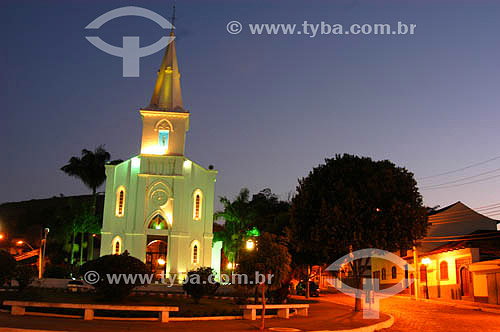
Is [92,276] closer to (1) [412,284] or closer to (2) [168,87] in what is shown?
(2) [168,87]

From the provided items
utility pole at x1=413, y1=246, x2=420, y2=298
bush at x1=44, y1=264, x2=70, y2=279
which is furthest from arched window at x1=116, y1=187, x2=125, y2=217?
utility pole at x1=413, y1=246, x2=420, y2=298

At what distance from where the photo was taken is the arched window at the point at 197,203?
46375mm

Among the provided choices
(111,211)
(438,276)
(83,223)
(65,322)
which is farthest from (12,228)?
(65,322)

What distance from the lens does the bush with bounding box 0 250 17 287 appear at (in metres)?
22.7

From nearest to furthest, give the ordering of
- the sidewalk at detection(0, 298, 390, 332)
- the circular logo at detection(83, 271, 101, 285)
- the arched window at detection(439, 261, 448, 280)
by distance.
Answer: the sidewalk at detection(0, 298, 390, 332) → the circular logo at detection(83, 271, 101, 285) → the arched window at detection(439, 261, 448, 280)

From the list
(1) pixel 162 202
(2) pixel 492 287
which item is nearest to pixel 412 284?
(2) pixel 492 287

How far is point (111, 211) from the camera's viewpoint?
4519 cm

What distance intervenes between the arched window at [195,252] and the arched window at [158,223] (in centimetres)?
316

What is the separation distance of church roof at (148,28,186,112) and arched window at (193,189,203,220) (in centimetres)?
875

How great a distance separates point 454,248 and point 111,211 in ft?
98.2

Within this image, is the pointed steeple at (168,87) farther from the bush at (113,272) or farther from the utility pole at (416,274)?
the bush at (113,272)

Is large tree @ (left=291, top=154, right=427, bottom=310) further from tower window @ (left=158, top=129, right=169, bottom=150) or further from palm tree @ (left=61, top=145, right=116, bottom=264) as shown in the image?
palm tree @ (left=61, top=145, right=116, bottom=264)

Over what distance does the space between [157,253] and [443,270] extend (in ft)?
84.2

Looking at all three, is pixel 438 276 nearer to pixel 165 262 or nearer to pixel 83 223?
pixel 165 262
